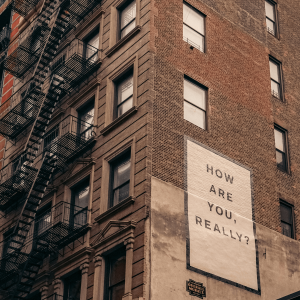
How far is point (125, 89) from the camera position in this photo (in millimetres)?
27891

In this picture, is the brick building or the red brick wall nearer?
the brick building

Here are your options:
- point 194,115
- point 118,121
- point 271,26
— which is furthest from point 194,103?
point 271,26

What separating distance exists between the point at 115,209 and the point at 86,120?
6.88m

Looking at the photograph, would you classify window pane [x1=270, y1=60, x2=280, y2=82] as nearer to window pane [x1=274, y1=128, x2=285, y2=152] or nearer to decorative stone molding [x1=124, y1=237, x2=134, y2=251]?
window pane [x1=274, y1=128, x2=285, y2=152]

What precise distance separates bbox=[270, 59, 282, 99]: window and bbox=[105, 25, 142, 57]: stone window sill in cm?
890

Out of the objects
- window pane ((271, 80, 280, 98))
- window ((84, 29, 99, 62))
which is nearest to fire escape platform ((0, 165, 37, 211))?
window ((84, 29, 99, 62))

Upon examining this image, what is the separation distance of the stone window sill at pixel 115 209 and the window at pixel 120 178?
748mm

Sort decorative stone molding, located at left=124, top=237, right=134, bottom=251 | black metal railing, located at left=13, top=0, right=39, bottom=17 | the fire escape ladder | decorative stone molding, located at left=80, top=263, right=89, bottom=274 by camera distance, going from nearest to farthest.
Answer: decorative stone molding, located at left=124, top=237, right=134, bottom=251
decorative stone molding, located at left=80, top=263, right=89, bottom=274
the fire escape ladder
black metal railing, located at left=13, top=0, right=39, bottom=17

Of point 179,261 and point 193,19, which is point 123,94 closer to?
point 193,19

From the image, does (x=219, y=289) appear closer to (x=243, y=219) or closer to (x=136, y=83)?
(x=243, y=219)

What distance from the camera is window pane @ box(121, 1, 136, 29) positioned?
29.7 meters

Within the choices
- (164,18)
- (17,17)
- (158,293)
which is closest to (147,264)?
(158,293)

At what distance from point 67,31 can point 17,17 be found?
30.2 feet

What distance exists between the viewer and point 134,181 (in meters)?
24.2
